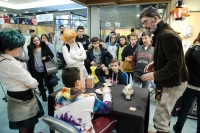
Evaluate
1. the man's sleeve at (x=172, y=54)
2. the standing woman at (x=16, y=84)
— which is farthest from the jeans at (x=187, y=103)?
the standing woman at (x=16, y=84)

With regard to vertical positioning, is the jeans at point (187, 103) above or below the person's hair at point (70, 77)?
below

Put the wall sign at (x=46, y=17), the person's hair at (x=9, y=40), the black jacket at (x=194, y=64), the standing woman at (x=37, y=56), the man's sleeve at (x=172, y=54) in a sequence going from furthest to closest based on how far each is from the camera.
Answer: the wall sign at (x=46, y=17)
the standing woman at (x=37, y=56)
the black jacket at (x=194, y=64)
the person's hair at (x=9, y=40)
the man's sleeve at (x=172, y=54)

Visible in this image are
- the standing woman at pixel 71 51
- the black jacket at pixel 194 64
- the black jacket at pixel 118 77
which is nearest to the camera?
the black jacket at pixel 194 64

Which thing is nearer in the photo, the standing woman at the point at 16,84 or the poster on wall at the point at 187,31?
the standing woman at the point at 16,84

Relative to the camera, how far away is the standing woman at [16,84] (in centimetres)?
132

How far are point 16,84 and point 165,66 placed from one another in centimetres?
140

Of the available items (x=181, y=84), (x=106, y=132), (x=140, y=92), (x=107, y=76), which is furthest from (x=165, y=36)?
(x=107, y=76)

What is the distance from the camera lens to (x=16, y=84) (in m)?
1.38

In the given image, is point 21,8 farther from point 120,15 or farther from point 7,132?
point 7,132

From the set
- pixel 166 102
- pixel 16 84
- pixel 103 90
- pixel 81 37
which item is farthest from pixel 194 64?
pixel 81 37

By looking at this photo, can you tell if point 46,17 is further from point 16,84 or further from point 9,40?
point 16,84

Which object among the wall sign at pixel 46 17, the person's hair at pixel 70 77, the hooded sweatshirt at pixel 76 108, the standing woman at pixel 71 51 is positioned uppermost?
the wall sign at pixel 46 17

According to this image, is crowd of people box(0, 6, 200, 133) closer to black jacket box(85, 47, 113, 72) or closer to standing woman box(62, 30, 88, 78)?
standing woman box(62, 30, 88, 78)

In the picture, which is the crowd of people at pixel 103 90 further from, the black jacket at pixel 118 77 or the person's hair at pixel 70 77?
the black jacket at pixel 118 77
